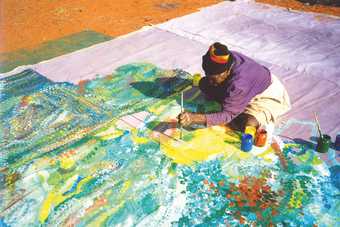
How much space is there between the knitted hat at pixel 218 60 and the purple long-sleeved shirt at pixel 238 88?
0.11 m

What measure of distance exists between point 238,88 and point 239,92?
4 cm

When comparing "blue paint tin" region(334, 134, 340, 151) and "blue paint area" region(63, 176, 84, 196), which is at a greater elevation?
"blue paint tin" region(334, 134, 340, 151)

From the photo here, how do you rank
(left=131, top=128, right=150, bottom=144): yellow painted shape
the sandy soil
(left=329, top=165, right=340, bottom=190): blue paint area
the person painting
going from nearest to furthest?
(left=329, top=165, right=340, bottom=190): blue paint area
the person painting
(left=131, top=128, right=150, bottom=144): yellow painted shape
the sandy soil

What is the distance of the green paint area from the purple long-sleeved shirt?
2.85 metres

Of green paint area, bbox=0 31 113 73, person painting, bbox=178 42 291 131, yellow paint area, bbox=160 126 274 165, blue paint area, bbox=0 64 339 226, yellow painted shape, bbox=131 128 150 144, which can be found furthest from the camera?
green paint area, bbox=0 31 113 73

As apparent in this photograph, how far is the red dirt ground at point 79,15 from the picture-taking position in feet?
19.0

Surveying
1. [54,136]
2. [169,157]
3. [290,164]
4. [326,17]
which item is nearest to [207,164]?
[169,157]

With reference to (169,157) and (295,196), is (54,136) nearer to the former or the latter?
(169,157)

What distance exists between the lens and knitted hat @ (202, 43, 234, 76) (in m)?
2.84

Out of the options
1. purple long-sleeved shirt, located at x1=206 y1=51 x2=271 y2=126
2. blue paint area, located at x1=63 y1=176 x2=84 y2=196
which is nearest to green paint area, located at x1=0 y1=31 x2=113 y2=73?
blue paint area, located at x1=63 y1=176 x2=84 y2=196

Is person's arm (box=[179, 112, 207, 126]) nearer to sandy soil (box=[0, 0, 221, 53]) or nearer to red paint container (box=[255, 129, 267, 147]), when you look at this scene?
red paint container (box=[255, 129, 267, 147])

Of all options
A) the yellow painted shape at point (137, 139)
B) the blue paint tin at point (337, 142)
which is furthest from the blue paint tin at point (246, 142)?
the yellow painted shape at point (137, 139)

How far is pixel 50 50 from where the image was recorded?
5.16 meters

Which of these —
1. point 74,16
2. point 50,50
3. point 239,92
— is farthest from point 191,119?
point 74,16
